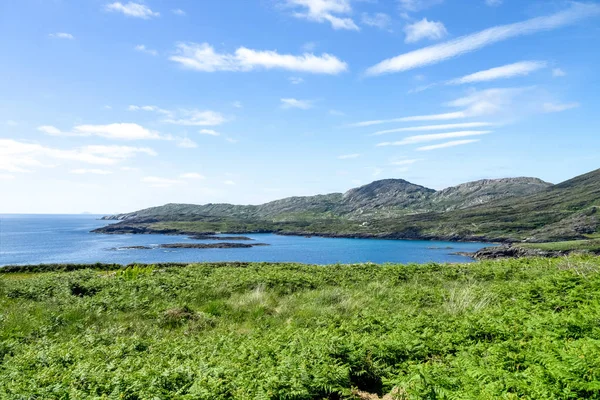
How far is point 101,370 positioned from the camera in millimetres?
8406

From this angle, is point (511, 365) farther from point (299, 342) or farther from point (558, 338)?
point (299, 342)

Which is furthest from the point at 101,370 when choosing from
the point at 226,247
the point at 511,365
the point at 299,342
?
the point at 226,247

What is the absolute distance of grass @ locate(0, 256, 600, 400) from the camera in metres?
6.70

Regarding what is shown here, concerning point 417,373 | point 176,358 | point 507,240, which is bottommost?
point 507,240

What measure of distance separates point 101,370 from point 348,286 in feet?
52.9

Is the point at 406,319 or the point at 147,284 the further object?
the point at 147,284

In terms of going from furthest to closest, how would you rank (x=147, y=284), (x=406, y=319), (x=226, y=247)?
(x=226, y=247), (x=147, y=284), (x=406, y=319)

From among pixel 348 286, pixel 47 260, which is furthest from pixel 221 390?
pixel 47 260

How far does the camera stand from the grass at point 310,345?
670cm

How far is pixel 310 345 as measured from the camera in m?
9.30

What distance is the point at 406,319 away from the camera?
12.4 meters

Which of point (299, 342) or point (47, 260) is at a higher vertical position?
point (299, 342)

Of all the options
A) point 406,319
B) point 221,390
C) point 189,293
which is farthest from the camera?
point 189,293

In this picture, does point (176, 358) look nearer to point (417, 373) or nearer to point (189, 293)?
point (417, 373)
